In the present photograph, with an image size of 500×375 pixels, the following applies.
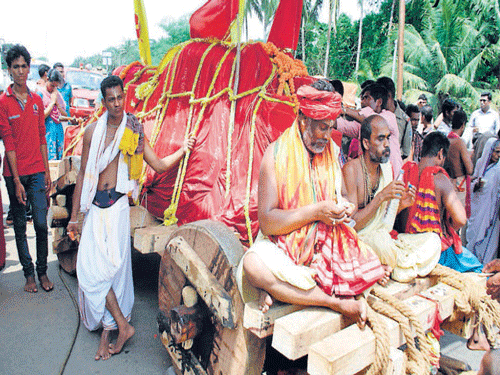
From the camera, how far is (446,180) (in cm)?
259

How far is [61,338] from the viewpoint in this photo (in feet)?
9.55

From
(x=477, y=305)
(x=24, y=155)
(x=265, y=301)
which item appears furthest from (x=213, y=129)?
(x=477, y=305)

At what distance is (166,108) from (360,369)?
7.92 ft

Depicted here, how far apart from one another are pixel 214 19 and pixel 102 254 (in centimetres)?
204

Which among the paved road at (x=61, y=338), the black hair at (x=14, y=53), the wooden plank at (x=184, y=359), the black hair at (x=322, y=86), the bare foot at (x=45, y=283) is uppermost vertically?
the black hair at (x=14, y=53)

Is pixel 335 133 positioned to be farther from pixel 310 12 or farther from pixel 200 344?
pixel 310 12

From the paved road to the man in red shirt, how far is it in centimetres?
23

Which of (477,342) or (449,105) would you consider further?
(449,105)

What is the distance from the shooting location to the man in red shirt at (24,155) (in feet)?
10.8

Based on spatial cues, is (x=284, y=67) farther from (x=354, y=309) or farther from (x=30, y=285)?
(x=30, y=285)

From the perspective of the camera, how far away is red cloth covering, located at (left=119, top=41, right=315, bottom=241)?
252cm

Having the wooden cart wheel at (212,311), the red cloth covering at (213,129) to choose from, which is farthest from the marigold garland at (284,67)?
the wooden cart wheel at (212,311)

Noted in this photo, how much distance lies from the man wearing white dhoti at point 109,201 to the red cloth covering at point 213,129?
0.19 metres

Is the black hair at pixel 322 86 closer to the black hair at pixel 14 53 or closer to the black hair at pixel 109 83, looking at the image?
the black hair at pixel 109 83
